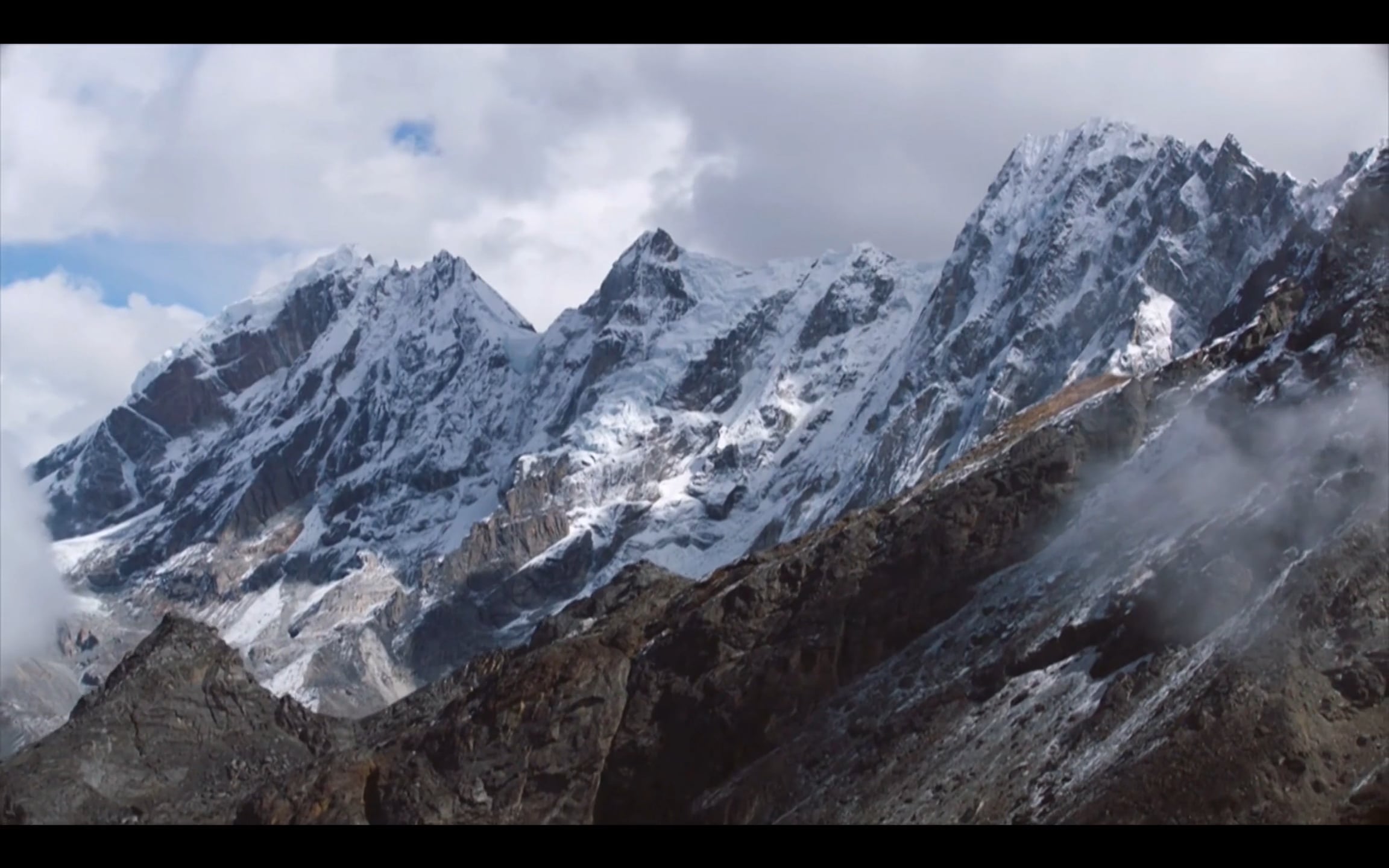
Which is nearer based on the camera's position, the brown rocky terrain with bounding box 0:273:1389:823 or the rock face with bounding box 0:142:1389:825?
the brown rocky terrain with bounding box 0:273:1389:823

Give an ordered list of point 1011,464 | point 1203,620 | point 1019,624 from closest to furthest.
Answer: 1. point 1203,620
2. point 1019,624
3. point 1011,464

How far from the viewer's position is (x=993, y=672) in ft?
525

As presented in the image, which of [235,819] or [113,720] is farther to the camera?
[113,720]

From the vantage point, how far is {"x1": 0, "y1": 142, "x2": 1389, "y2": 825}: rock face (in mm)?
139000

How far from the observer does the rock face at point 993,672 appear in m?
139

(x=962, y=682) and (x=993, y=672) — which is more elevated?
(x=962, y=682)

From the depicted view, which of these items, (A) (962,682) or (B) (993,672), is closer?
(B) (993,672)

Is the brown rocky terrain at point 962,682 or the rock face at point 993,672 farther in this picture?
the rock face at point 993,672

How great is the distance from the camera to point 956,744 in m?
153

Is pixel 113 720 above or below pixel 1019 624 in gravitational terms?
above
